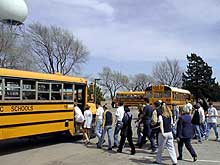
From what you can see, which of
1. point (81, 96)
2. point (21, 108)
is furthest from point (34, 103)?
point (81, 96)

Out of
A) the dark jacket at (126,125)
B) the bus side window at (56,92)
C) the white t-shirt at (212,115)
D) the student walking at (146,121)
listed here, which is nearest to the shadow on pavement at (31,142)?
the bus side window at (56,92)

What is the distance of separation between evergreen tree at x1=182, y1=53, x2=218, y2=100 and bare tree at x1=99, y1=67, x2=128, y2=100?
27.9 m

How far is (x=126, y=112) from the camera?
11852 millimetres

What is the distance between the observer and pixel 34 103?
11.8 m

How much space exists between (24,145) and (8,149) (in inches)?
42.4

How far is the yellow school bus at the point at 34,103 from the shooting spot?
421 inches

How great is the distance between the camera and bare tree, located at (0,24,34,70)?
109 ft

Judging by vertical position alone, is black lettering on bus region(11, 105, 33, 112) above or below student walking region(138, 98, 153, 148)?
above

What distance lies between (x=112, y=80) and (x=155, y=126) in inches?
3310

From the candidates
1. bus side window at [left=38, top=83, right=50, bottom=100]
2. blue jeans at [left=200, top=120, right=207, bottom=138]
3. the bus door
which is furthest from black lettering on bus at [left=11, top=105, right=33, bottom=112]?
blue jeans at [left=200, top=120, right=207, bottom=138]

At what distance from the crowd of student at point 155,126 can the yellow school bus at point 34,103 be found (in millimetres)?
802

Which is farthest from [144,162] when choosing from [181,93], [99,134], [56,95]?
[181,93]

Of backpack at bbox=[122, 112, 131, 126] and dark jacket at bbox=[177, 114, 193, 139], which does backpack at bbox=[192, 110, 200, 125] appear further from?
dark jacket at bbox=[177, 114, 193, 139]

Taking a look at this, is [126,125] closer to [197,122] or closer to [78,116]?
[78,116]
